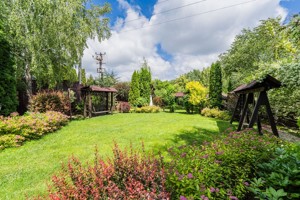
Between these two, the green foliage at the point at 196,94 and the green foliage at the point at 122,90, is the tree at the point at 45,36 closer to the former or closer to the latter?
the green foliage at the point at 122,90

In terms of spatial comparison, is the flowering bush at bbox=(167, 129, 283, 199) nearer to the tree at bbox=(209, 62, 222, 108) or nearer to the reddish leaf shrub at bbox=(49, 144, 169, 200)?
the reddish leaf shrub at bbox=(49, 144, 169, 200)

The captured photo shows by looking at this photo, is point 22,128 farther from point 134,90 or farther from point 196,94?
point 134,90

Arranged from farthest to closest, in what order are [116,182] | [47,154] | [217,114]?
[217,114], [47,154], [116,182]

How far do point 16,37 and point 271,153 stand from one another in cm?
1161

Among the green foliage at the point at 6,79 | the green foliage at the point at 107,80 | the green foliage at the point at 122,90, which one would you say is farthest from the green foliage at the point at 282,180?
the green foliage at the point at 107,80

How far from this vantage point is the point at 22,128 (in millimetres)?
5707

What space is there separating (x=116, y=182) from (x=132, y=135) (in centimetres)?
438

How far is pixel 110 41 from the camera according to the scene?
1538cm

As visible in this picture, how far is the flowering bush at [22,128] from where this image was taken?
5.16m

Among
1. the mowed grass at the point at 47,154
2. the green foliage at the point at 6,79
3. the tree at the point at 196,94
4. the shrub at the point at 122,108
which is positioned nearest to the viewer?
the mowed grass at the point at 47,154

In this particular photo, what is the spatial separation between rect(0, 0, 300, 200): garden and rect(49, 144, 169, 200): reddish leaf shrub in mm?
13

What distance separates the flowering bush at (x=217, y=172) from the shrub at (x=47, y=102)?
8963mm

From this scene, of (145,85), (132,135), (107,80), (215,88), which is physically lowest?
(132,135)

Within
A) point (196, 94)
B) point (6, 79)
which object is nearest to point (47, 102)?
point (6, 79)
